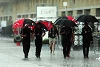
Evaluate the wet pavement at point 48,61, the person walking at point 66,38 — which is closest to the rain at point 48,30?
the wet pavement at point 48,61

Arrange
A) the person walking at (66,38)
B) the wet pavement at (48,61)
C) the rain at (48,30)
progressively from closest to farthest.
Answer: the wet pavement at (48,61) < the rain at (48,30) < the person walking at (66,38)

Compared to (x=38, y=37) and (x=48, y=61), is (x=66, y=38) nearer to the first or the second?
(x=38, y=37)

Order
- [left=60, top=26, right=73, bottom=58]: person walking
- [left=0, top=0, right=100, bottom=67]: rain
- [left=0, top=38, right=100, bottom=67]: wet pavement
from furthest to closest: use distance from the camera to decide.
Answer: [left=60, top=26, right=73, bottom=58]: person walking → [left=0, top=0, right=100, bottom=67]: rain → [left=0, top=38, right=100, bottom=67]: wet pavement

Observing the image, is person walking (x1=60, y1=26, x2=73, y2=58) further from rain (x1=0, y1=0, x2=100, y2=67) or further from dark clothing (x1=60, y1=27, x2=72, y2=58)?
rain (x1=0, y1=0, x2=100, y2=67)

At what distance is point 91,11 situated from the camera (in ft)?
132

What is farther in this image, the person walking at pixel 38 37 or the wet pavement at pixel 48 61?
the person walking at pixel 38 37

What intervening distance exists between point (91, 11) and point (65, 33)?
65.0ft

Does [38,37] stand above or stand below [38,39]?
above

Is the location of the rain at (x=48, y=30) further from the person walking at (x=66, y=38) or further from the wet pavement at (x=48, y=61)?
the person walking at (x=66, y=38)

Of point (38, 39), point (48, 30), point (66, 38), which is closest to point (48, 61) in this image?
point (38, 39)

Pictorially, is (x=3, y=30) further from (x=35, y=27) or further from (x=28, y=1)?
(x=35, y=27)

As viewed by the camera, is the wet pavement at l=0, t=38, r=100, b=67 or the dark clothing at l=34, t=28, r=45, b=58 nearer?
the wet pavement at l=0, t=38, r=100, b=67

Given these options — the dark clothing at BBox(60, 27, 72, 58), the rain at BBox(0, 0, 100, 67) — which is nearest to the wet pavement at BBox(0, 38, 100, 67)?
the rain at BBox(0, 0, 100, 67)

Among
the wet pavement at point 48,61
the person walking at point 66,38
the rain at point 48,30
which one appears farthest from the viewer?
the person walking at point 66,38
